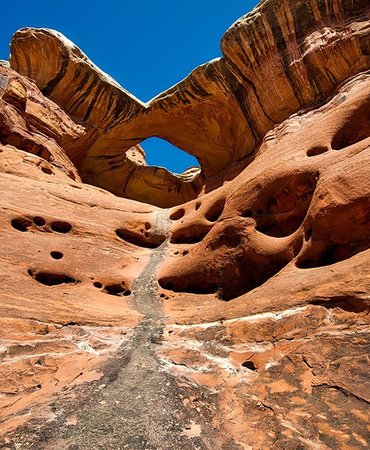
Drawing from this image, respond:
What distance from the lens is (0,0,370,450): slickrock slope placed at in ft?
14.7

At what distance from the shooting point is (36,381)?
5.27 meters

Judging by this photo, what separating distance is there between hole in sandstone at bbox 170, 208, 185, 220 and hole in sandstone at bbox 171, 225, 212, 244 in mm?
1577

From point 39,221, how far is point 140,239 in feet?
12.6

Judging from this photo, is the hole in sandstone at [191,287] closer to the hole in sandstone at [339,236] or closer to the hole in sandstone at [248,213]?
the hole in sandstone at [248,213]

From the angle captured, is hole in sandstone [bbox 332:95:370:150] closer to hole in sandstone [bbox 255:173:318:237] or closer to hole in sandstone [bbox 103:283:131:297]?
hole in sandstone [bbox 255:173:318:237]

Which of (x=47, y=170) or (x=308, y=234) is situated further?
(x=47, y=170)

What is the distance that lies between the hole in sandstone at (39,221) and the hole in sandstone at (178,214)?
5.65 meters

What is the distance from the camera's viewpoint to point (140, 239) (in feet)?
46.0

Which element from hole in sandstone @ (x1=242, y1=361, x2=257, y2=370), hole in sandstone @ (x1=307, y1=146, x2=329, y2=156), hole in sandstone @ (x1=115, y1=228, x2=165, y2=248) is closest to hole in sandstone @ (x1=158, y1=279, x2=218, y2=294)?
hole in sandstone @ (x1=115, y1=228, x2=165, y2=248)

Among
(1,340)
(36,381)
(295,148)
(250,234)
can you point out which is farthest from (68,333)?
(295,148)

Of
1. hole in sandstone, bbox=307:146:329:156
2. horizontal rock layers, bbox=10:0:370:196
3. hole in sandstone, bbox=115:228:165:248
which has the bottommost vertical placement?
hole in sandstone, bbox=115:228:165:248

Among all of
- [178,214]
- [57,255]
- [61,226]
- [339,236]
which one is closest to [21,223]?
[61,226]

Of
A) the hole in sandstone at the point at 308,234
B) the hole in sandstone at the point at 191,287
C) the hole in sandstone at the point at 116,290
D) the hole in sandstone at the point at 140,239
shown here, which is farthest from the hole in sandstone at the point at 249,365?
the hole in sandstone at the point at 140,239

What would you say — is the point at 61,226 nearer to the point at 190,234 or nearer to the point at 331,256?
the point at 190,234
